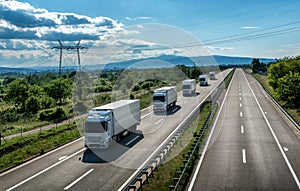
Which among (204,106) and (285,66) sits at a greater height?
(285,66)

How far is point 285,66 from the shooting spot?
51812 millimetres

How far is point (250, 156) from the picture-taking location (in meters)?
21.3

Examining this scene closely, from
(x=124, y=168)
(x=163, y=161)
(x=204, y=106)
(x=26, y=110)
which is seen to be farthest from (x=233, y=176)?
(x=26, y=110)

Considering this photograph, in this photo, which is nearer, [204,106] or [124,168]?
[124,168]

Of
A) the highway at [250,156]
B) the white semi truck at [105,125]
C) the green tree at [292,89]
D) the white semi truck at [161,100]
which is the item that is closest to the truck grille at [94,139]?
the white semi truck at [105,125]

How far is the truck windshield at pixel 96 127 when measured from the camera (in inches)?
894

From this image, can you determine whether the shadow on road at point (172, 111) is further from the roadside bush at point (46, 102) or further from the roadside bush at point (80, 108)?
the roadside bush at point (46, 102)

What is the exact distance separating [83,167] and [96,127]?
146 inches

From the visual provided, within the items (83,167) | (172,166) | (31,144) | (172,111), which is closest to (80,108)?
(172,111)

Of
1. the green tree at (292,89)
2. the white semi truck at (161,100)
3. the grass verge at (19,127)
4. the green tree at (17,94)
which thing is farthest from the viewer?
the green tree at (17,94)

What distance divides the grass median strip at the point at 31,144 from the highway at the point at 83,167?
33.5 inches

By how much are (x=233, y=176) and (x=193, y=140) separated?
308 inches

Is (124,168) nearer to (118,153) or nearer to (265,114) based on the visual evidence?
(118,153)

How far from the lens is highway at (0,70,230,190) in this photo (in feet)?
55.8
